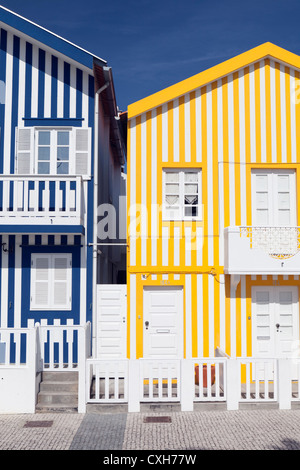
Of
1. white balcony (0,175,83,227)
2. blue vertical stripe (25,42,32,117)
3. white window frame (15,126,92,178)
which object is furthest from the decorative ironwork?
blue vertical stripe (25,42,32,117)

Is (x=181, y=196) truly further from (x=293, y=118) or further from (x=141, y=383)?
(x=141, y=383)

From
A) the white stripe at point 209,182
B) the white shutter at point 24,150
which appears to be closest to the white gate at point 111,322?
the white stripe at point 209,182

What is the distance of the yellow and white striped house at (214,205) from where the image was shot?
1335 cm

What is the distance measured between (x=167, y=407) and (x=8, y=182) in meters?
6.72

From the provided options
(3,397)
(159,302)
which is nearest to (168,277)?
(159,302)

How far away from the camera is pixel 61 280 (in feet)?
44.0

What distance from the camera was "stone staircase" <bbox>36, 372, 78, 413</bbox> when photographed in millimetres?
11008

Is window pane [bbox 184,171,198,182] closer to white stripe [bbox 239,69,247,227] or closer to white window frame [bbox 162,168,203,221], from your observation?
white window frame [bbox 162,168,203,221]

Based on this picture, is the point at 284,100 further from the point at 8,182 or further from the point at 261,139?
the point at 8,182

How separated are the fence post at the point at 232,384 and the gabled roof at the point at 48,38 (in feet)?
27.2

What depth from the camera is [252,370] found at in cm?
1326

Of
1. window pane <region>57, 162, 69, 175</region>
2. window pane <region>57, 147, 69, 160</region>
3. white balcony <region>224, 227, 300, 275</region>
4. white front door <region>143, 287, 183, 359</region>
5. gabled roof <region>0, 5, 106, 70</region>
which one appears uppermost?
gabled roof <region>0, 5, 106, 70</region>

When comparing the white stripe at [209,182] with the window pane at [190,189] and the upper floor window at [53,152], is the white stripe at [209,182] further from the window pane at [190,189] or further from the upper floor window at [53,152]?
the upper floor window at [53,152]

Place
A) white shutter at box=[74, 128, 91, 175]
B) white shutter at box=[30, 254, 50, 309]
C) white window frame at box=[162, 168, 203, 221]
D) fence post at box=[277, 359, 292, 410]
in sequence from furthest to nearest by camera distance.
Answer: white shutter at box=[74, 128, 91, 175] → white window frame at box=[162, 168, 203, 221] → white shutter at box=[30, 254, 50, 309] → fence post at box=[277, 359, 292, 410]
